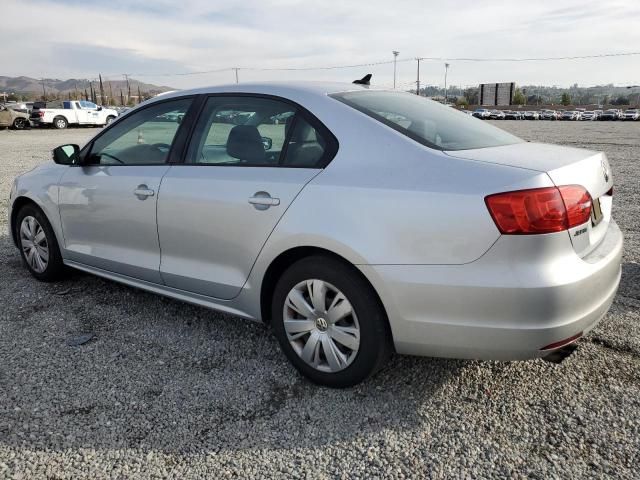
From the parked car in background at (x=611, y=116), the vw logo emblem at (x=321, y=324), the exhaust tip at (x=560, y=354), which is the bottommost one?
the parked car in background at (x=611, y=116)

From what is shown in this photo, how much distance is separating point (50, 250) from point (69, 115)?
32173 millimetres

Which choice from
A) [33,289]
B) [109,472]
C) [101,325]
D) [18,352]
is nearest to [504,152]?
[109,472]

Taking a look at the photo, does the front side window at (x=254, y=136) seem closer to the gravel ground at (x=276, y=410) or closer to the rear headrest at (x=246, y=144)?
the rear headrest at (x=246, y=144)

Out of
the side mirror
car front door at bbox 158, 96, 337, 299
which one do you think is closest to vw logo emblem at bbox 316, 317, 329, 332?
car front door at bbox 158, 96, 337, 299

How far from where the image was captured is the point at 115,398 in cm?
295

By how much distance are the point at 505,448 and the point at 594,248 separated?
105 centimetres

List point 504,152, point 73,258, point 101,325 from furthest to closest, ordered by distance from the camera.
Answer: point 73,258, point 101,325, point 504,152

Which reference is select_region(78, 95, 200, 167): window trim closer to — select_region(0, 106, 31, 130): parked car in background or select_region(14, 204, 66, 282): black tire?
select_region(14, 204, 66, 282): black tire

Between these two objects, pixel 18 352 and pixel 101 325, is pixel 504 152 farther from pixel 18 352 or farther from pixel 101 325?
→ pixel 18 352

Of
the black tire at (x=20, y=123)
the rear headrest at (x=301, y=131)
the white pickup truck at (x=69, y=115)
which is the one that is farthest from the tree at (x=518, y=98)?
the rear headrest at (x=301, y=131)

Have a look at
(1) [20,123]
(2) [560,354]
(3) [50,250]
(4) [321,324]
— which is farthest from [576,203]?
(1) [20,123]

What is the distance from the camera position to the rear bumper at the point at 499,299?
92.6 inches

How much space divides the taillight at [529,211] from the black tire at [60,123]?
35.0 m

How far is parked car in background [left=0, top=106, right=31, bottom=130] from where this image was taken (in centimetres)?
3123
